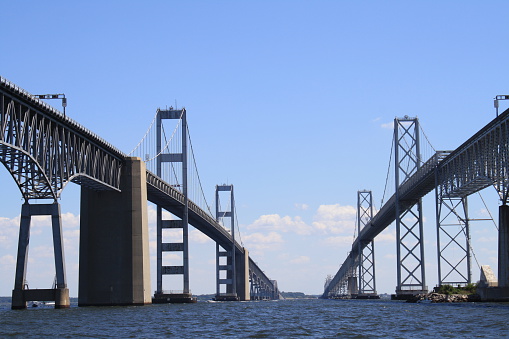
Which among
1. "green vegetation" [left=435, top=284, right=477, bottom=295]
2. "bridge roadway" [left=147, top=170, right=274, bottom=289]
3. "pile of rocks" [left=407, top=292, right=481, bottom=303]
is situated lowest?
"pile of rocks" [left=407, top=292, right=481, bottom=303]

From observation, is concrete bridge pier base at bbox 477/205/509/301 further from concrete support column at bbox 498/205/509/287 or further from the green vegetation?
the green vegetation

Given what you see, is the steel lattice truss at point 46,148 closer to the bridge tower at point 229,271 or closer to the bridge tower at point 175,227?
the bridge tower at point 175,227

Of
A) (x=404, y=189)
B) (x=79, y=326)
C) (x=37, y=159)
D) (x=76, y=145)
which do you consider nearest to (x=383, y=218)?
(x=404, y=189)

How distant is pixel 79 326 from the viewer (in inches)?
1644

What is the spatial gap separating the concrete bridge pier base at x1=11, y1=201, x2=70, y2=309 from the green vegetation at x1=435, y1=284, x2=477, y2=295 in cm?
3202

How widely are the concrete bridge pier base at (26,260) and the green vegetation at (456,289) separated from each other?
105 feet

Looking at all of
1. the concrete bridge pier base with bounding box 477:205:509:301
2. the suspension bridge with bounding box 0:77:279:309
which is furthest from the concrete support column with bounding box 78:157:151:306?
the concrete bridge pier base with bounding box 477:205:509:301

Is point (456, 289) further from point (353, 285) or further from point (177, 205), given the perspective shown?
point (353, 285)

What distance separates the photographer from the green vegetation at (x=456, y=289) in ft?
234

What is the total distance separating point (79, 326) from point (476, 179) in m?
38.2

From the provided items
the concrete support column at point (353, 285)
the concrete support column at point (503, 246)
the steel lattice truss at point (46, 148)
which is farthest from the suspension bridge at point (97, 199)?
the concrete support column at point (353, 285)

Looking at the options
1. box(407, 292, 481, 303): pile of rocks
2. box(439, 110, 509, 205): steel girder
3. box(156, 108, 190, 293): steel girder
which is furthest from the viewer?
box(156, 108, 190, 293): steel girder

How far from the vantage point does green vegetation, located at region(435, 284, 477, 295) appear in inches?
2804

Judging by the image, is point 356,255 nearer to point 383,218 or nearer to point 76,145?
point 383,218
